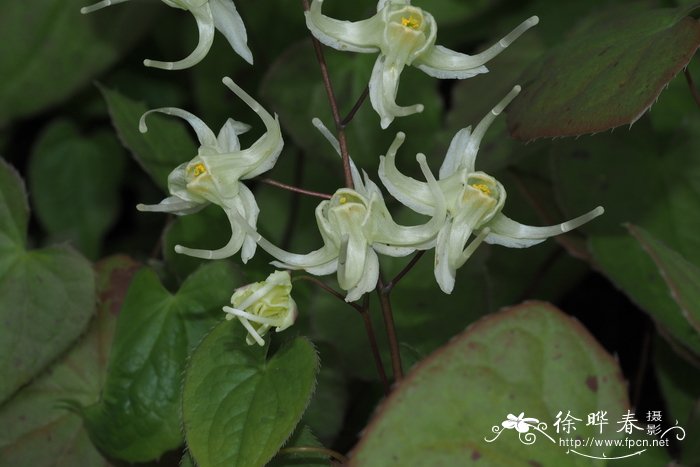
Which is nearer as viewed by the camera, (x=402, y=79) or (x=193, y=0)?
(x=193, y=0)

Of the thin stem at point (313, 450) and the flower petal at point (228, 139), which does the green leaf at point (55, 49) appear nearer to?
the flower petal at point (228, 139)

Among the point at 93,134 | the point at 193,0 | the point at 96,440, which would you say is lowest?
the point at 93,134

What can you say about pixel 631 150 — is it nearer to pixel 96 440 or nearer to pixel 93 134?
pixel 96 440

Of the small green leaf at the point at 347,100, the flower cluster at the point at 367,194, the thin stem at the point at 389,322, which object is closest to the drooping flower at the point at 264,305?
the flower cluster at the point at 367,194

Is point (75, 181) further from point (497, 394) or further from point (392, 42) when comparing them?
point (497, 394)

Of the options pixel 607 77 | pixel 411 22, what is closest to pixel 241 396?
pixel 411 22

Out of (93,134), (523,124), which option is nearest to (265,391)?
(523,124)
